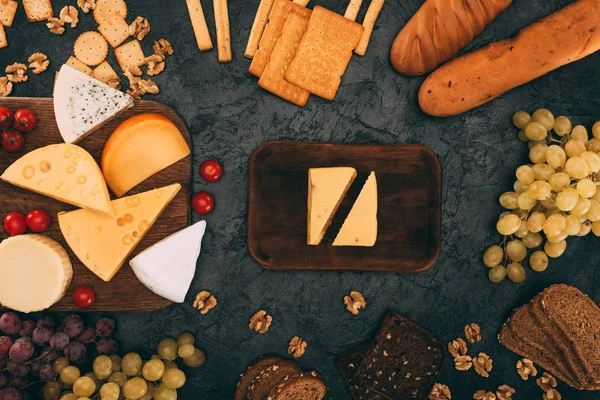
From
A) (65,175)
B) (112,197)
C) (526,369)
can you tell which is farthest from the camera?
(526,369)

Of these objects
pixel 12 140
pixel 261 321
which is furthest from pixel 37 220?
pixel 261 321

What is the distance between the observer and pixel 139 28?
1.86 metres

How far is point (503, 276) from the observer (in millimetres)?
1898

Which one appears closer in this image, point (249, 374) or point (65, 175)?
point (65, 175)

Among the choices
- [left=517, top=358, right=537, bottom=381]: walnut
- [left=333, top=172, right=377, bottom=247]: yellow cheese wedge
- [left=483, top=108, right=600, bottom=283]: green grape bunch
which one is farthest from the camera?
[left=517, top=358, right=537, bottom=381]: walnut

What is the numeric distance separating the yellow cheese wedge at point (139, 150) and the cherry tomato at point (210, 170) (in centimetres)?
10

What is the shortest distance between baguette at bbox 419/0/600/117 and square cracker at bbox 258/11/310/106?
0.51 m

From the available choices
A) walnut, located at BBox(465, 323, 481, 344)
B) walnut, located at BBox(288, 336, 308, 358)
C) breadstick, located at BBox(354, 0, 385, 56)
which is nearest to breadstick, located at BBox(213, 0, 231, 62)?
breadstick, located at BBox(354, 0, 385, 56)

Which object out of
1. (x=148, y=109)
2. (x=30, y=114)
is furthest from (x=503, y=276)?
(x=30, y=114)

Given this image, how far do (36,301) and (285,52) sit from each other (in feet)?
4.34

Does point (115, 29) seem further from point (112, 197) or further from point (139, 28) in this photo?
point (112, 197)

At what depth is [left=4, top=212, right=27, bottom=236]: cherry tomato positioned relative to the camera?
1740 millimetres

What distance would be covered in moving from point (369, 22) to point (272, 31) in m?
0.39

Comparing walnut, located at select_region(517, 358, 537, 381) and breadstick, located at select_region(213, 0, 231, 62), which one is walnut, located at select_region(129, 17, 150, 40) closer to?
breadstick, located at select_region(213, 0, 231, 62)
